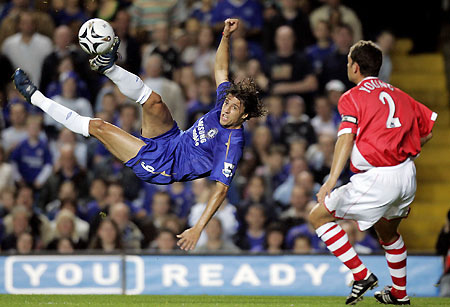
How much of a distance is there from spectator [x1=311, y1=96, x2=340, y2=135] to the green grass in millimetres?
3455

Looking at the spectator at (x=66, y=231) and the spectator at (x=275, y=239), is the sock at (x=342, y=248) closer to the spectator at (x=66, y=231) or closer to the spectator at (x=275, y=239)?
the spectator at (x=275, y=239)

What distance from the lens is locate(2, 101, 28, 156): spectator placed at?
1177 centimetres

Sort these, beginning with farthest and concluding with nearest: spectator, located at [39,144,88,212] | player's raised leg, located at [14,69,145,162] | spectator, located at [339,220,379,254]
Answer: spectator, located at [39,144,88,212] < spectator, located at [339,220,379,254] < player's raised leg, located at [14,69,145,162]

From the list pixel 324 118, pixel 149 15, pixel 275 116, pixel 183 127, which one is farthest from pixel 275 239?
pixel 149 15

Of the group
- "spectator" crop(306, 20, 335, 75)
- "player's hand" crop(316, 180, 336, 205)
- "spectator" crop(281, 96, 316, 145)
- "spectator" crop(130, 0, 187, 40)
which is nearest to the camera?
"player's hand" crop(316, 180, 336, 205)

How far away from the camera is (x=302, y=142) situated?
1117 centimetres

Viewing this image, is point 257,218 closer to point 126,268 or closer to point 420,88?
point 126,268

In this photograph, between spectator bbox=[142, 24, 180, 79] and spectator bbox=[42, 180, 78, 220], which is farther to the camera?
spectator bbox=[142, 24, 180, 79]

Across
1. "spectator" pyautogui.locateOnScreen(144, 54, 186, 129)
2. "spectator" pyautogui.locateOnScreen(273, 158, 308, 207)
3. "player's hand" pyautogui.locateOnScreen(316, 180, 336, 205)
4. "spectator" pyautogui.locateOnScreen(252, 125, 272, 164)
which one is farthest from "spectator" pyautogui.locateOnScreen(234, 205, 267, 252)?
"player's hand" pyautogui.locateOnScreen(316, 180, 336, 205)

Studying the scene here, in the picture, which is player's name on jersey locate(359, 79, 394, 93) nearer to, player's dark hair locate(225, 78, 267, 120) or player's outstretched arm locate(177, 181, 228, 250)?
player's dark hair locate(225, 78, 267, 120)

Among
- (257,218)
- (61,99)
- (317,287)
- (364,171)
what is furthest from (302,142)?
(364,171)

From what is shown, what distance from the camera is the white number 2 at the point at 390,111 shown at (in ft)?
22.5

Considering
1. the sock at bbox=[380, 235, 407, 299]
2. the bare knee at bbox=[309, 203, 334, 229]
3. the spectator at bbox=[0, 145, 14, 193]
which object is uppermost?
the bare knee at bbox=[309, 203, 334, 229]

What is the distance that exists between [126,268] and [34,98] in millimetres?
2359
